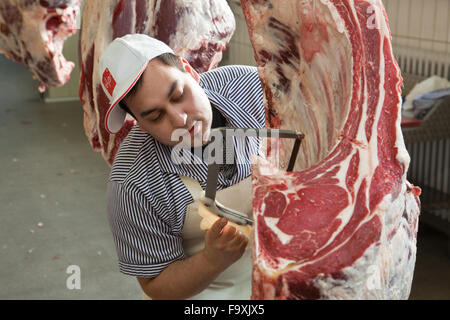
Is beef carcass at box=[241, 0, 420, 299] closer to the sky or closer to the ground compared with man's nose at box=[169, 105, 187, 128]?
closer to the sky

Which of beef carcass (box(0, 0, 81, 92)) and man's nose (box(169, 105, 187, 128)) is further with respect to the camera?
beef carcass (box(0, 0, 81, 92))

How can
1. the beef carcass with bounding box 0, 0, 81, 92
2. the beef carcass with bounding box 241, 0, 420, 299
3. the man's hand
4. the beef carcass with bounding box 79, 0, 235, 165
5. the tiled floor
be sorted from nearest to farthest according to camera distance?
the beef carcass with bounding box 241, 0, 420, 299 < the man's hand < the beef carcass with bounding box 79, 0, 235, 165 < the beef carcass with bounding box 0, 0, 81, 92 < the tiled floor

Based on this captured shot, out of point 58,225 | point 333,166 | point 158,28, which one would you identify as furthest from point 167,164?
point 58,225

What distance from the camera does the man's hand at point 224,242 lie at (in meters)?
0.87

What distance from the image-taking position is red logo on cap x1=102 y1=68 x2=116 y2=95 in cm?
103

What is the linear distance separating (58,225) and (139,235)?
3.17m

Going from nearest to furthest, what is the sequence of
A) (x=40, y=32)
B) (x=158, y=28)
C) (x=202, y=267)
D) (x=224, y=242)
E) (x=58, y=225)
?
(x=224, y=242)
(x=202, y=267)
(x=158, y=28)
(x=40, y=32)
(x=58, y=225)

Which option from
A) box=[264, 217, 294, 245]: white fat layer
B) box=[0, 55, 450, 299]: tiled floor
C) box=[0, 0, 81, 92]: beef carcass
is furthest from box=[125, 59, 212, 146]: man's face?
box=[0, 55, 450, 299]: tiled floor

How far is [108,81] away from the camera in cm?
105

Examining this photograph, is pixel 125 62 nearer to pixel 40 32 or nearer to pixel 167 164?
pixel 167 164

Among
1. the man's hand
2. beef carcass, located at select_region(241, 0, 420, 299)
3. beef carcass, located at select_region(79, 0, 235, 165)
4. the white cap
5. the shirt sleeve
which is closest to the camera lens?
beef carcass, located at select_region(241, 0, 420, 299)

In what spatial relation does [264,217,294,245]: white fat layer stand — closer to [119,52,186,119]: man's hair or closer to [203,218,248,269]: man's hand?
[203,218,248,269]: man's hand

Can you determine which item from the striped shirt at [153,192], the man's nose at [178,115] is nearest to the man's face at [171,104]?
the man's nose at [178,115]
